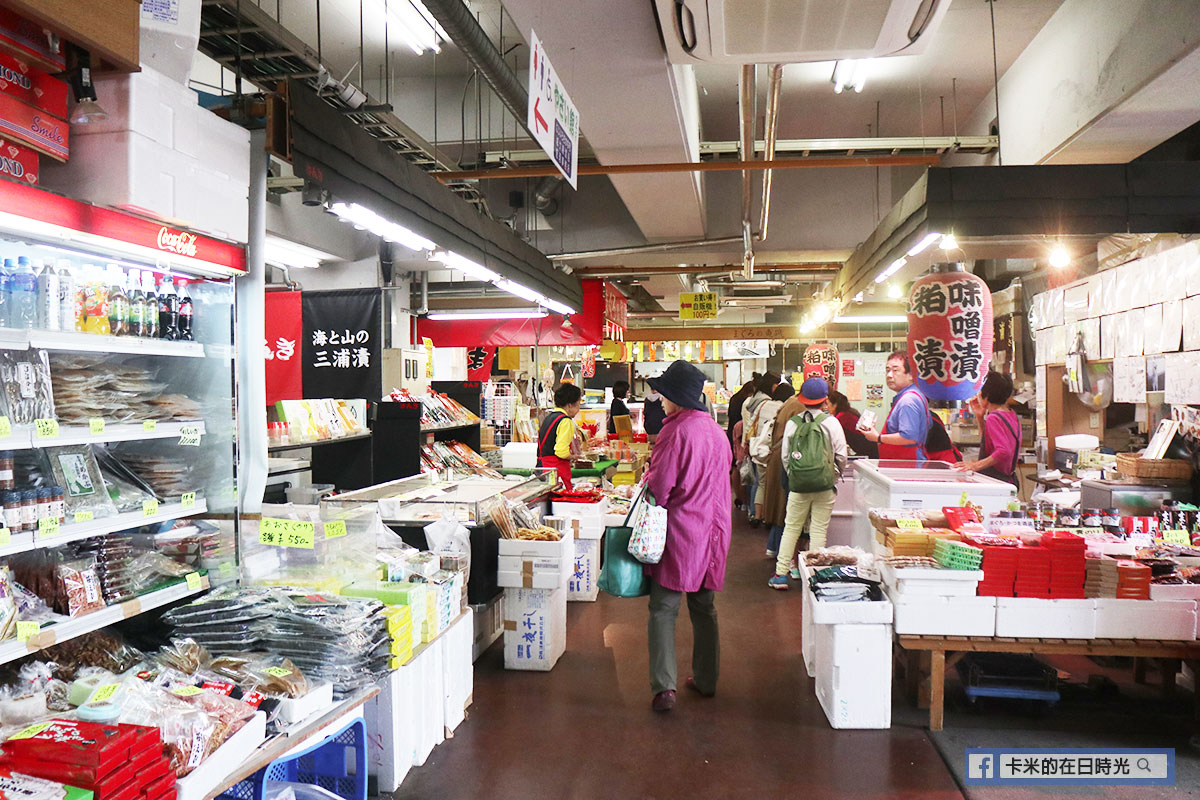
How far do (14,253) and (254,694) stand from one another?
167 cm

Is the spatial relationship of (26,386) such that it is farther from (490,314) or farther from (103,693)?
(490,314)

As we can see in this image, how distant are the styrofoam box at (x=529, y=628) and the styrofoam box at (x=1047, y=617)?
2.67m

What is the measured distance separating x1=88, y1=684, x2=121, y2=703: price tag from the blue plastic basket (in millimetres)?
768

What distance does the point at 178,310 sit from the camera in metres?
3.23

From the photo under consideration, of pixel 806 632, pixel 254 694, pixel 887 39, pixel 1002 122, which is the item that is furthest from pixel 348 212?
pixel 1002 122

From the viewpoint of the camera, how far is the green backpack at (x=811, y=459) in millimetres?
6953

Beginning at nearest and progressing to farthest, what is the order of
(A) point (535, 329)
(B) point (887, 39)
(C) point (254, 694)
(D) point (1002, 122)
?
(C) point (254, 694) < (B) point (887, 39) < (D) point (1002, 122) < (A) point (535, 329)

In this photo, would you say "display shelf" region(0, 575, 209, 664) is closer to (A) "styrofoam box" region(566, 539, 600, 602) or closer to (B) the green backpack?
(A) "styrofoam box" region(566, 539, 600, 602)

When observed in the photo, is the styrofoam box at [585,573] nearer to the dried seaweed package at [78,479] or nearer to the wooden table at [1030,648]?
the wooden table at [1030,648]

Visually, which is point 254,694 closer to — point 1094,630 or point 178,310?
point 178,310

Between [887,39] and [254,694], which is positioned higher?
[887,39]

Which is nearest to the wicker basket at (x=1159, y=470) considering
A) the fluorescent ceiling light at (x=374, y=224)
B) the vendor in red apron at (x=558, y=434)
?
the vendor in red apron at (x=558, y=434)

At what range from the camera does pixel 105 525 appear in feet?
9.36

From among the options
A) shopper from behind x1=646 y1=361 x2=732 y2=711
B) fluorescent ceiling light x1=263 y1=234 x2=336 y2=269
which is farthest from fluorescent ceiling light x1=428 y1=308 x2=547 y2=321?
shopper from behind x1=646 y1=361 x2=732 y2=711
